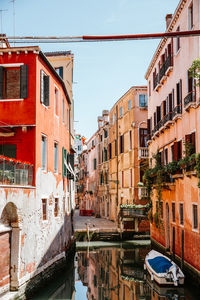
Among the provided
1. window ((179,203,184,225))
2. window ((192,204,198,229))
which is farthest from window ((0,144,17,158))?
window ((179,203,184,225))

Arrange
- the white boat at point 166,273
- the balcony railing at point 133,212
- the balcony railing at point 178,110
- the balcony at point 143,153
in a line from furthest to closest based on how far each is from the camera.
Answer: the balcony at point 143,153, the balcony railing at point 133,212, the balcony railing at point 178,110, the white boat at point 166,273

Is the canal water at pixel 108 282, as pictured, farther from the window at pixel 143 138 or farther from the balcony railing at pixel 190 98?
the window at pixel 143 138

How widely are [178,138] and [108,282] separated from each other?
7.15 meters

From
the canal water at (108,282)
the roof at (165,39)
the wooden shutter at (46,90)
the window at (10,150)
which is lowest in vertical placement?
the canal water at (108,282)

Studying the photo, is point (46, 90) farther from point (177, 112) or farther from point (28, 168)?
point (177, 112)

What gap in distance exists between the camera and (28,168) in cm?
1348

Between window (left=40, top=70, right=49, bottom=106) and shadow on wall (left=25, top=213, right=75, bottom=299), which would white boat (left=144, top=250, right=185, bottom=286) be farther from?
window (left=40, top=70, right=49, bottom=106)

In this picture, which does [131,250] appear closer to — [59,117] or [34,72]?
[59,117]

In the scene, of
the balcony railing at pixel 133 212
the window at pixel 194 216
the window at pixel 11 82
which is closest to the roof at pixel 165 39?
the window at pixel 11 82

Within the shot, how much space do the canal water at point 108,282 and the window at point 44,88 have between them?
7.22 metres

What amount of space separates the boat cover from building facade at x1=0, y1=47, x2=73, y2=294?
13.7ft

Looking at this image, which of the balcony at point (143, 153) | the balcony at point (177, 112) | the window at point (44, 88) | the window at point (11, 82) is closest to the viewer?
the window at point (11, 82)

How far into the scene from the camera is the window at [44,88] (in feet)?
49.4

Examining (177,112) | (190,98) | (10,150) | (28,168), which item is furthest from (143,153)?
(28,168)
